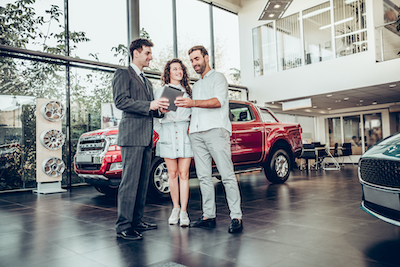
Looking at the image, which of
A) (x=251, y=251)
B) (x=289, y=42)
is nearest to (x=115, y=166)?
(x=251, y=251)

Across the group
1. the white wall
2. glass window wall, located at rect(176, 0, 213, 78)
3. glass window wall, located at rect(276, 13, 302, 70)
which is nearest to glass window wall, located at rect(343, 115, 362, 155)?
the white wall

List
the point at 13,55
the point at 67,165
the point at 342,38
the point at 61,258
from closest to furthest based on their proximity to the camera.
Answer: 1. the point at 61,258
2. the point at 13,55
3. the point at 67,165
4. the point at 342,38

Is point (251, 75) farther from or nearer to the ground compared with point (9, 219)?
farther from the ground

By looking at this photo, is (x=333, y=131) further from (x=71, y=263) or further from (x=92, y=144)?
A: (x=71, y=263)

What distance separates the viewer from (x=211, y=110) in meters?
2.80

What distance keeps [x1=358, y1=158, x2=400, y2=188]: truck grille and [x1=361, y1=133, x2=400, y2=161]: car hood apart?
0.09ft

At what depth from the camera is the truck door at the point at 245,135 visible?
5.21 m

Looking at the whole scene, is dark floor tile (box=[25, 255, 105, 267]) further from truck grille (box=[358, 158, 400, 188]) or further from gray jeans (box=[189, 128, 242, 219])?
truck grille (box=[358, 158, 400, 188])

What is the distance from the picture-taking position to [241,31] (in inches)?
500

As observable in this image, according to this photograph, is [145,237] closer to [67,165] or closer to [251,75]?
[67,165]

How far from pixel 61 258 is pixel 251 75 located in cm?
1113

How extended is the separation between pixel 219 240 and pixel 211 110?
1120 millimetres

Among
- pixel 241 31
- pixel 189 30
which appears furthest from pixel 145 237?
pixel 241 31

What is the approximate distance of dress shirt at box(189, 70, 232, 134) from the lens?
9.07ft
